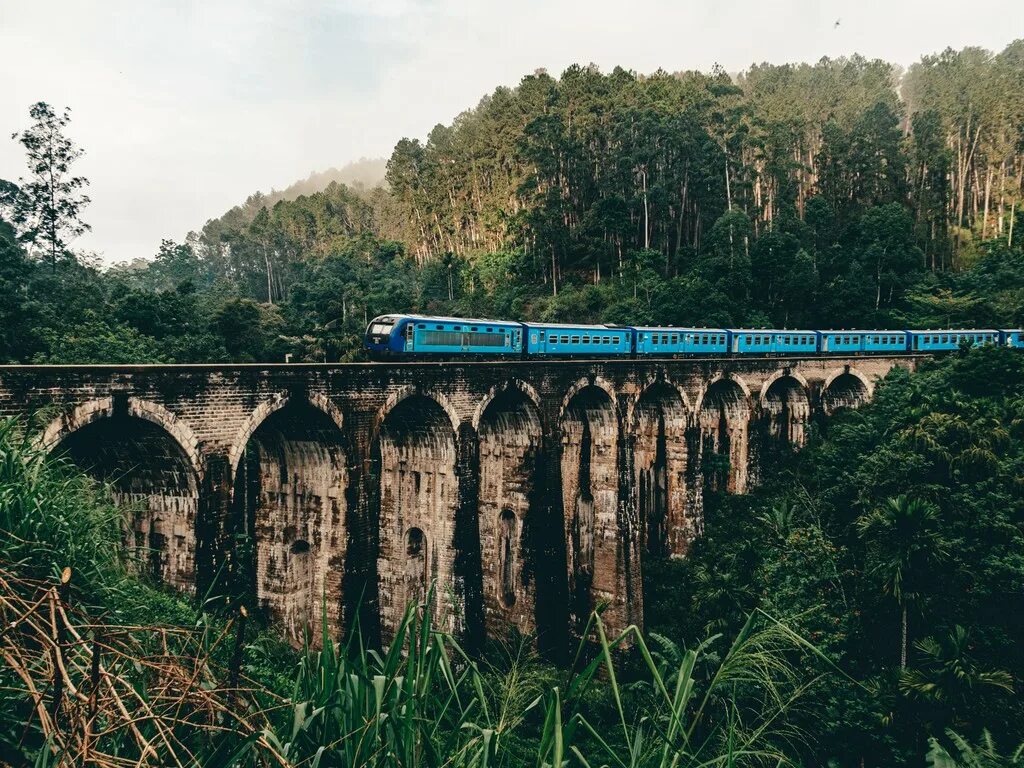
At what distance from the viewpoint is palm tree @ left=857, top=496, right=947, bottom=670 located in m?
15.2

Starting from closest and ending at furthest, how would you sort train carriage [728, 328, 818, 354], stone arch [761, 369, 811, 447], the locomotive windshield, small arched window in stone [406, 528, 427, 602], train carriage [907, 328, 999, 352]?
the locomotive windshield, small arched window in stone [406, 528, 427, 602], train carriage [728, 328, 818, 354], stone arch [761, 369, 811, 447], train carriage [907, 328, 999, 352]

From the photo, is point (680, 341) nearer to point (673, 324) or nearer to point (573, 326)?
point (573, 326)

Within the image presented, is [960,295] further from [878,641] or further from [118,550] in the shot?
[118,550]

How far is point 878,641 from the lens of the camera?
52.7 ft

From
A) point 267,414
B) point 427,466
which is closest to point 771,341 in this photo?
point 427,466

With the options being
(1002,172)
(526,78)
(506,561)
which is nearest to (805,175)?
(1002,172)

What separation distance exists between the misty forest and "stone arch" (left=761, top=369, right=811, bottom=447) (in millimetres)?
1268

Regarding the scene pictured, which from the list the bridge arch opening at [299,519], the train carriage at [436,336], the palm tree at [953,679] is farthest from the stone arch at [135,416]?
the palm tree at [953,679]

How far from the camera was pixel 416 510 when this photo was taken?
19.5m

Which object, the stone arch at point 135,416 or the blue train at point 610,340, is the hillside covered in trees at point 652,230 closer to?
the blue train at point 610,340

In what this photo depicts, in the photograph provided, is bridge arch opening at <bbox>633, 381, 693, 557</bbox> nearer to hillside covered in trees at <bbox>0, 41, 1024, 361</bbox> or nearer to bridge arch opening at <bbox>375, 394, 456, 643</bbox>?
bridge arch opening at <bbox>375, 394, 456, 643</bbox>

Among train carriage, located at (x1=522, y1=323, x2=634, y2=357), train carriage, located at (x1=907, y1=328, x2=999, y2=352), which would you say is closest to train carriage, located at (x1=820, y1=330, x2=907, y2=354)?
train carriage, located at (x1=907, y1=328, x2=999, y2=352)

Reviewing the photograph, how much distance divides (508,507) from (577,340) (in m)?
7.21

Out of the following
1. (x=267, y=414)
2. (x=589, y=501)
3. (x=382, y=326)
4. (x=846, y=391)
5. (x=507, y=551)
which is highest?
(x=382, y=326)
